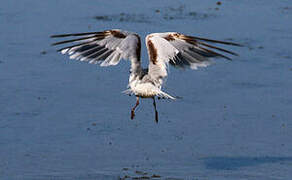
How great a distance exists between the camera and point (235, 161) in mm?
14969

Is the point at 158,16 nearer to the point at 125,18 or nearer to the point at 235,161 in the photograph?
the point at 125,18

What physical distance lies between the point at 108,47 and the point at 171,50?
1092mm

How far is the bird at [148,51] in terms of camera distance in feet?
36.0

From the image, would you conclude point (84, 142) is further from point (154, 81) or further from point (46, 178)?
point (154, 81)

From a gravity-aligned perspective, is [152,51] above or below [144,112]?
above

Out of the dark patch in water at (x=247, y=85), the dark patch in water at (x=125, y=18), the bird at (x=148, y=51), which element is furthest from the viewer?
the dark patch in water at (x=125, y=18)

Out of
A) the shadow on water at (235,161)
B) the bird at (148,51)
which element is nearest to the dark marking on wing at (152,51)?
the bird at (148,51)

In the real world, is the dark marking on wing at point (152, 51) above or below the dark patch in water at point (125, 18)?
above

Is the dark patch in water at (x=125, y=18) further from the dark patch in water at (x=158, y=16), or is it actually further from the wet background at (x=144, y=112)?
the wet background at (x=144, y=112)

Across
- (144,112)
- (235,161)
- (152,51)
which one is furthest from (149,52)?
(144,112)


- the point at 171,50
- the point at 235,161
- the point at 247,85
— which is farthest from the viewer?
the point at 247,85

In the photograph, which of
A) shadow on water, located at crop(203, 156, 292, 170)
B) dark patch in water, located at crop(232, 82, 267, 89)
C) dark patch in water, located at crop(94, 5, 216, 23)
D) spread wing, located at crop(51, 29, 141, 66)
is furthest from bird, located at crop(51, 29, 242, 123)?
dark patch in water, located at crop(94, 5, 216, 23)

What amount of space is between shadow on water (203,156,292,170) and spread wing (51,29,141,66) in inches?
173

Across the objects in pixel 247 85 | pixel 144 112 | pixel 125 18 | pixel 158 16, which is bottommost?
pixel 144 112
